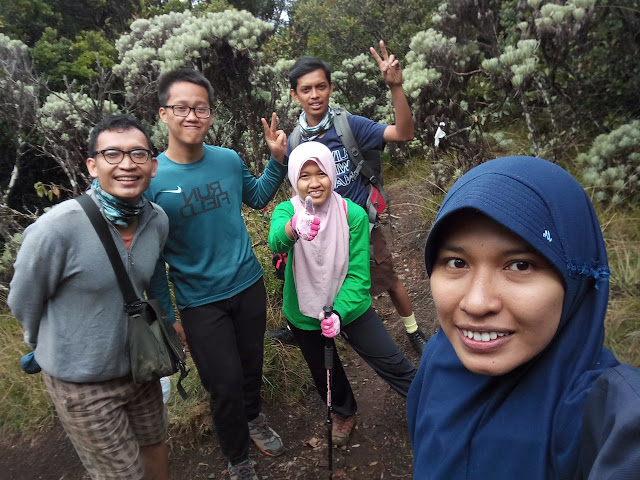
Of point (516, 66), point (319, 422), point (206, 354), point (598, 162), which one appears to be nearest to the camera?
point (206, 354)

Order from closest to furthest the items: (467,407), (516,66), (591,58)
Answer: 1. (467,407)
2. (516,66)
3. (591,58)

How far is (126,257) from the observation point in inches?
79.7

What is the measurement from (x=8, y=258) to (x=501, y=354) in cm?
524

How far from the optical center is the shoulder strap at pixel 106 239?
1926 millimetres

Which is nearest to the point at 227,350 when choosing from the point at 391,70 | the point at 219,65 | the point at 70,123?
the point at 391,70

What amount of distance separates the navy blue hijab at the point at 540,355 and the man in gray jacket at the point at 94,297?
1480mm

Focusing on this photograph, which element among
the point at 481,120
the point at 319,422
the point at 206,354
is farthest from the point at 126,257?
the point at 481,120

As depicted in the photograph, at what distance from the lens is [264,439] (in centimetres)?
296

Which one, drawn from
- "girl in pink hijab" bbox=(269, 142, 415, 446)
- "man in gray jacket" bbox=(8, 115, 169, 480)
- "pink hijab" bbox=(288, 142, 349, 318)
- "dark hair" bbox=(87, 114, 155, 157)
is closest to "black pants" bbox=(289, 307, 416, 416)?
"girl in pink hijab" bbox=(269, 142, 415, 446)

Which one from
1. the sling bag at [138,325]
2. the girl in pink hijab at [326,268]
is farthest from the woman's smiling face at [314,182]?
the sling bag at [138,325]

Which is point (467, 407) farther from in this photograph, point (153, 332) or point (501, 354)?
point (153, 332)

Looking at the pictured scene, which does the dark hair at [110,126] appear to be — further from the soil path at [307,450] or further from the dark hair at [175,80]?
the soil path at [307,450]

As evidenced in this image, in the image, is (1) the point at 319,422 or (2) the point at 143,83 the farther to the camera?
(2) the point at 143,83

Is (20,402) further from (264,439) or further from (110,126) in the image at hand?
(110,126)
